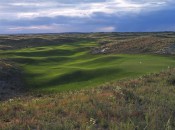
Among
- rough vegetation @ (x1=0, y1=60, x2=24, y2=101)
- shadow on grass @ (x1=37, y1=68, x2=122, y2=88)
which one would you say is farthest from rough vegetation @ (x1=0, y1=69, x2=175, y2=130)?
shadow on grass @ (x1=37, y1=68, x2=122, y2=88)

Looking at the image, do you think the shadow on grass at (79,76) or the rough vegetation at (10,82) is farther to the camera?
the shadow on grass at (79,76)

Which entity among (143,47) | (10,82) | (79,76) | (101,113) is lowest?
(10,82)

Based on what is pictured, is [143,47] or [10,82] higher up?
[143,47]

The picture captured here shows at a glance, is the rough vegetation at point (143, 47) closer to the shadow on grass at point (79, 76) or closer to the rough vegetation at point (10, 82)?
the shadow on grass at point (79, 76)

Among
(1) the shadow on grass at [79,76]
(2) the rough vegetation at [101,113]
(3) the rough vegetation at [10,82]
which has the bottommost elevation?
(3) the rough vegetation at [10,82]

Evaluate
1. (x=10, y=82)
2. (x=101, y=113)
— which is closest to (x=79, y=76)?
(x=10, y=82)

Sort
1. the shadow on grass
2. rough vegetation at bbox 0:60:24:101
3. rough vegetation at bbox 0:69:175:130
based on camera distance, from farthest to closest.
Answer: the shadow on grass
rough vegetation at bbox 0:60:24:101
rough vegetation at bbox 0:69:175:130

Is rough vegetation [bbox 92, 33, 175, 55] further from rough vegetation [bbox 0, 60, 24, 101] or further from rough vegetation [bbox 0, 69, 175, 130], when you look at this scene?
rough vegetation [bbox 0, 69, 175, 130]

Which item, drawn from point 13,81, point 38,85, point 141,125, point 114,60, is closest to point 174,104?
point 141,125

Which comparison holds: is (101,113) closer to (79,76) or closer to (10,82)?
(79,76)

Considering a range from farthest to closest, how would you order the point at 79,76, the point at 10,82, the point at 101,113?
the point at 10,82
the point at 79,76
the point at 101,113

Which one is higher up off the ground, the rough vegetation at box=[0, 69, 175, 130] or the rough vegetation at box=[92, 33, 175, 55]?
the rough vegetation at box=[0, 69, 175, 130]

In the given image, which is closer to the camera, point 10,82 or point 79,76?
point 79,76

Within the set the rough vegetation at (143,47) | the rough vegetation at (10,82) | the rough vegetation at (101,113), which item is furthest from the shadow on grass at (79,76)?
the rough vegetation at (143,47)
